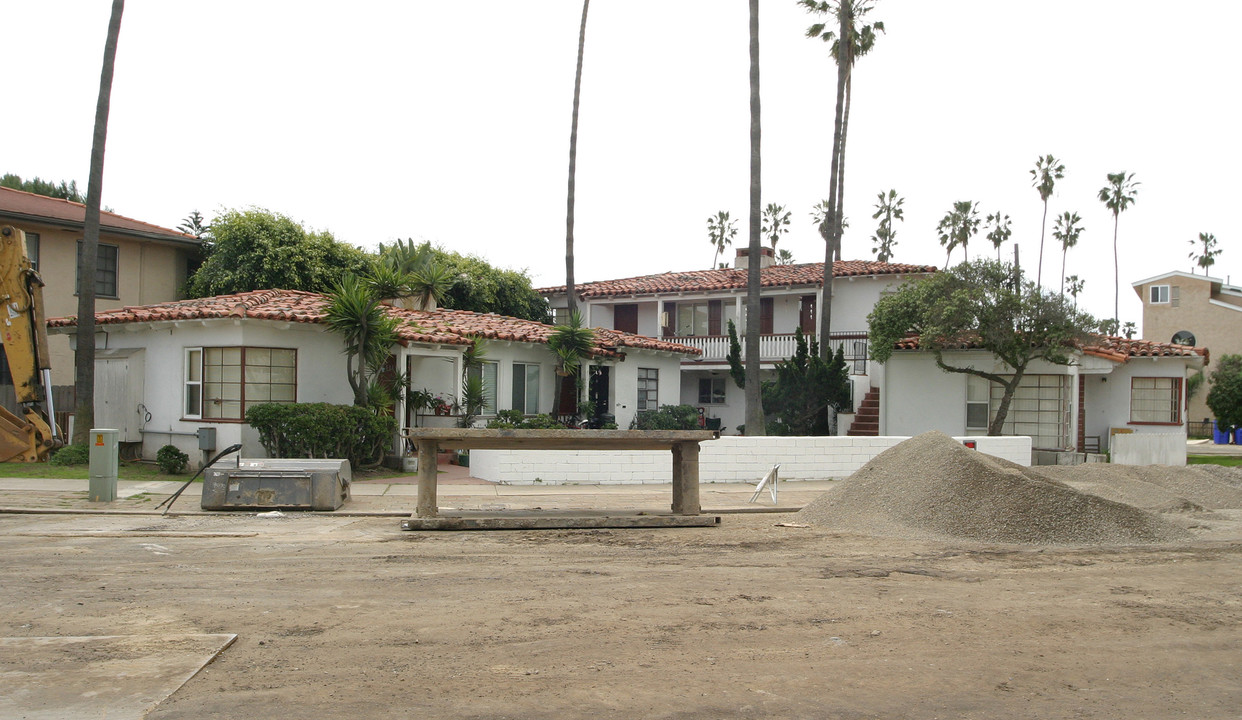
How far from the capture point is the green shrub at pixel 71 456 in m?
18.6

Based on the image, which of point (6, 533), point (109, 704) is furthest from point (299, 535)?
point (109, 704)

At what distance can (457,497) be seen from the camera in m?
15.2

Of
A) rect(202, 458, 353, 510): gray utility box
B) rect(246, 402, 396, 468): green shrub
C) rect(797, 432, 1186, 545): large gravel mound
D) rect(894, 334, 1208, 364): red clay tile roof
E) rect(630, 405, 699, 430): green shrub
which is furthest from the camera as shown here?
rect(630, 405, 699, 430): green shrub

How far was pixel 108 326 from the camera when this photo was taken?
20.2 metres

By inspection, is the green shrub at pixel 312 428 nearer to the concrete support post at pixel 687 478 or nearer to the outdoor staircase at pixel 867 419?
the concrete support post at pixel 687 478

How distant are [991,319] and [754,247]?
5.84 m

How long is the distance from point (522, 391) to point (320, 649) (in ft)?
58.9

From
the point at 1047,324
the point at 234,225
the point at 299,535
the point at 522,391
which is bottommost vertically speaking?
the point at 299,535

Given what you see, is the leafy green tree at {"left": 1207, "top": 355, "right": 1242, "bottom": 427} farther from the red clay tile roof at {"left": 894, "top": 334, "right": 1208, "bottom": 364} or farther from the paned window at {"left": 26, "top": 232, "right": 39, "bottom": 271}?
the paned window at {"left": 26, "top": 232, "right": 39, "bottom": 271}

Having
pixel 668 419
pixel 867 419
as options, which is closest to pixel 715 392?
pixel 668 419

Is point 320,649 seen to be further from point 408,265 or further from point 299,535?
point 408,265

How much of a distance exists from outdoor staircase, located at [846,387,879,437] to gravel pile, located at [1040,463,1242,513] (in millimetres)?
9527

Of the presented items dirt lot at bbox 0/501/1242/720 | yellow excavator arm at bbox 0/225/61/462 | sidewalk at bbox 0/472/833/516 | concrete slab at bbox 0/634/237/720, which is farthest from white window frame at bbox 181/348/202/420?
concrete slab at bbox 0/634/237/720

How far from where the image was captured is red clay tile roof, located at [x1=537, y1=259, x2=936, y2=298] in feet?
104
